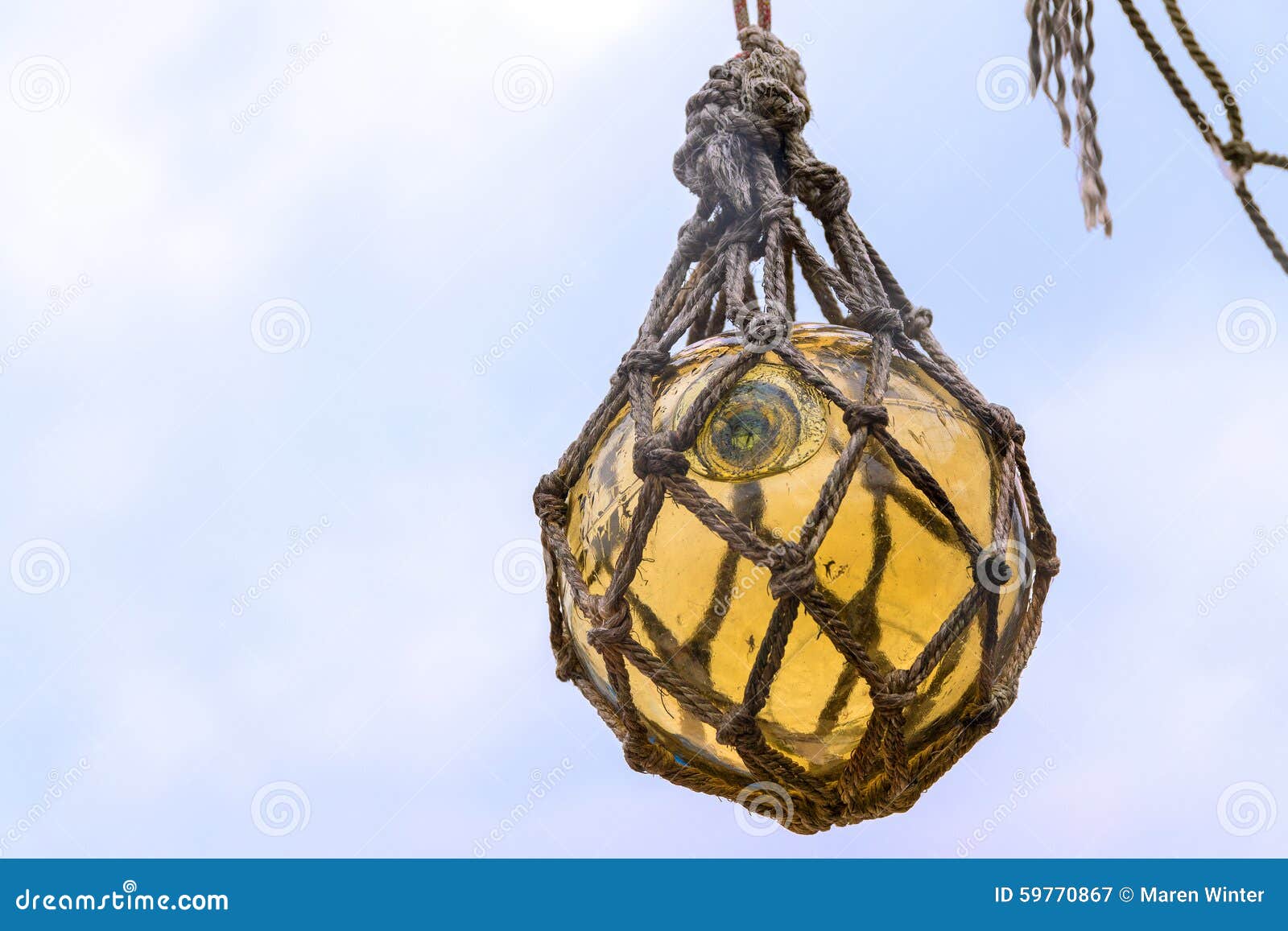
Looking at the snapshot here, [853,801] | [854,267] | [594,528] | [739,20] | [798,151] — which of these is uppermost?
[739,20]

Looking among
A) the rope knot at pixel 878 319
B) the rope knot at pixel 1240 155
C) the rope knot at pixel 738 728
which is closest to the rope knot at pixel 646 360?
the rope knot at pixel 878 319

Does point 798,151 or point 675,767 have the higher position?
point 798,151

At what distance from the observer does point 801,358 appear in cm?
234

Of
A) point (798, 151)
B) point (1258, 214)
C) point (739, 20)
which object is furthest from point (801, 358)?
point (739, 20)

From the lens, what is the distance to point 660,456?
7.39ft

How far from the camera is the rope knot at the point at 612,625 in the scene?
90.6 inches

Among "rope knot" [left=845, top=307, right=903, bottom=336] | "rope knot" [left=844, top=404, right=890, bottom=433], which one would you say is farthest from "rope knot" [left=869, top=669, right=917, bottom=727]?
"rope knot" [left=845, top=307, right=903, bottom=336]

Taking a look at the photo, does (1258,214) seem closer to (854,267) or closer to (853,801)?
(854,267)

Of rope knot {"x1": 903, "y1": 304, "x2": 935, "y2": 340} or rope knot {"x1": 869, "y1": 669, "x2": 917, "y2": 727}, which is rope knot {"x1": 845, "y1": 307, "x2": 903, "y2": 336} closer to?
rope knot {"x1": 903, "y1": 304, "x2": 935, "y2": 340}

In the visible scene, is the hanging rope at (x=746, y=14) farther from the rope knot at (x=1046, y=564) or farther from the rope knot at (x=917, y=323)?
the rope knot at (x=1046, y=564)

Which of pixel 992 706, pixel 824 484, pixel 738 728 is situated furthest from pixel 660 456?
pixel 992 706

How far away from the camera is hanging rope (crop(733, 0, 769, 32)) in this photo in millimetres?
2920

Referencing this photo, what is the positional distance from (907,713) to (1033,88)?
1279 millimetres

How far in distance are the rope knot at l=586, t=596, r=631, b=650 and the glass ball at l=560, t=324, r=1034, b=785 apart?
0.02m
